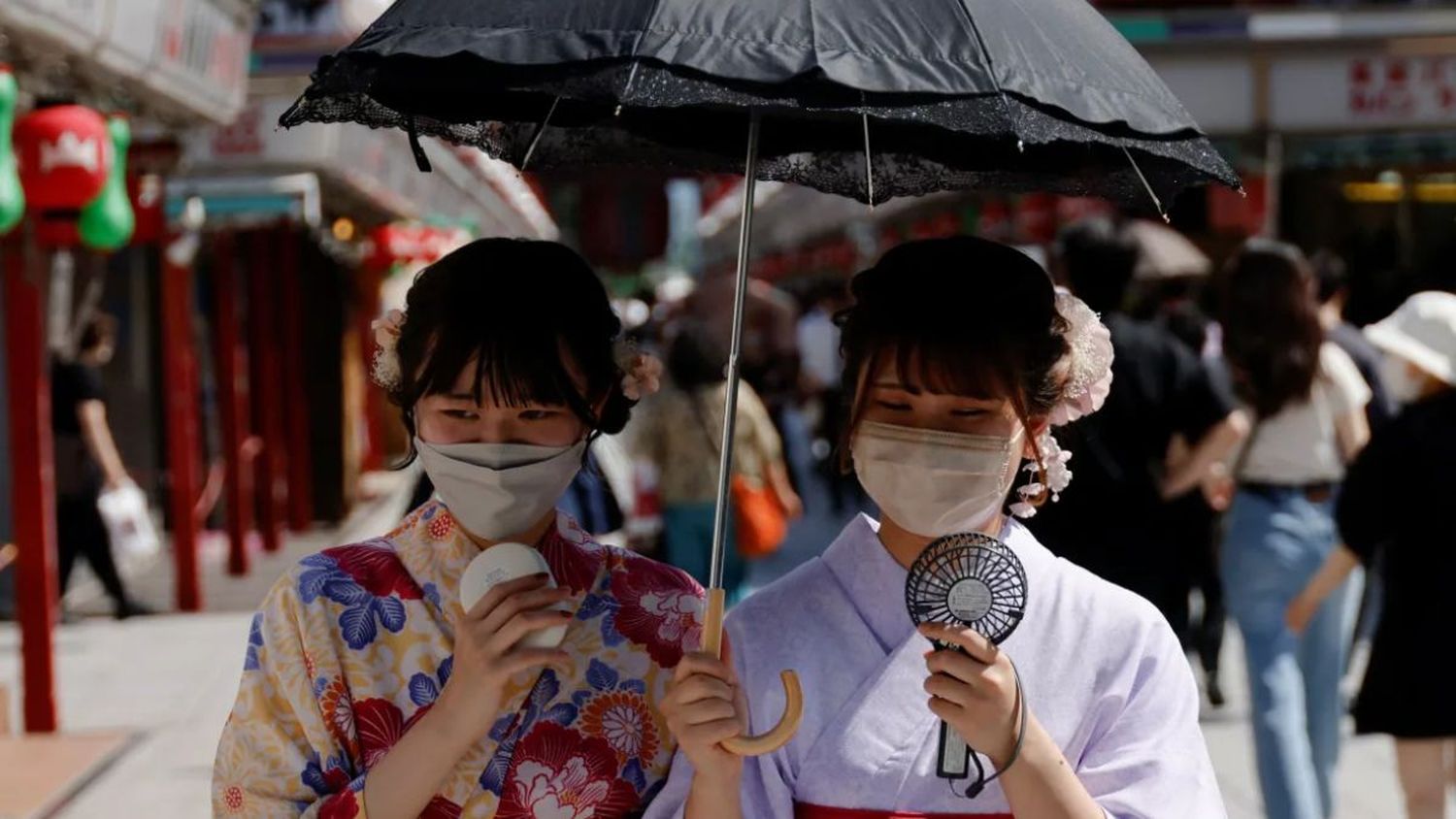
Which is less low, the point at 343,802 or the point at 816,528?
the point at 343,802

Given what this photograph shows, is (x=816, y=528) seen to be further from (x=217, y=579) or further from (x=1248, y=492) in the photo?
(x=1248, y=492)

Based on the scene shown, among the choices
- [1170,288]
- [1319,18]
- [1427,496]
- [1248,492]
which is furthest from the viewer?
[1319,18]

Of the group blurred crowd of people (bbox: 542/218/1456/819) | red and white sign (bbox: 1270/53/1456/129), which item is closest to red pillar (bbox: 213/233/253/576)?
blurred crowd of people (bbox: 542/218/1456/819)

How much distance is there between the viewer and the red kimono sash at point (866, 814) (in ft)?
7.45

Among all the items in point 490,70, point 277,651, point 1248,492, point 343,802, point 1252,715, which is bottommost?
point 1252,715

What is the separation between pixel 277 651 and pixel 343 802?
8.8 inches

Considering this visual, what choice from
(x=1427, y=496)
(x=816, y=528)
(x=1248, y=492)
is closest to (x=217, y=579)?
(x=816, y=528)

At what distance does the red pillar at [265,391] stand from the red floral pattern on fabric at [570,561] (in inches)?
486

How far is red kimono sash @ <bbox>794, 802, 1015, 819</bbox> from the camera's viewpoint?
2270mm

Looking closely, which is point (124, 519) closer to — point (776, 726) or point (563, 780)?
point (563, 780)

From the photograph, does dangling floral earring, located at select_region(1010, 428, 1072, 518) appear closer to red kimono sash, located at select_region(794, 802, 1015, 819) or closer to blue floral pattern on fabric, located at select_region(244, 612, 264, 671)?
red kimono sash, located at select_region(794, 802, 1015, 819)

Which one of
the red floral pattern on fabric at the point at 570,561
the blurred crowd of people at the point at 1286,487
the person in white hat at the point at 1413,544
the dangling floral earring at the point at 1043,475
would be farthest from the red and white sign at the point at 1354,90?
the red floral pattern on fabric at the point at 570,561

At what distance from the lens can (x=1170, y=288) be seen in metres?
9.23

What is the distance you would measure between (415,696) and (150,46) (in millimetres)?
5906
